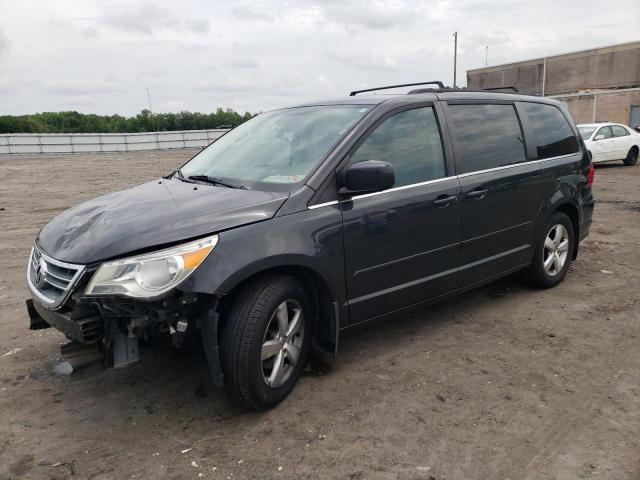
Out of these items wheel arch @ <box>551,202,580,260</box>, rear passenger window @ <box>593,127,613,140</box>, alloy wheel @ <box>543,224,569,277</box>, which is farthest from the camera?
rear passenger window @ <box>593,127,613,140</box>

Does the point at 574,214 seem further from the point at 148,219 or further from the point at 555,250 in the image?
the point at 148,219

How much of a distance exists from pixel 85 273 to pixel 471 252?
9.32ft

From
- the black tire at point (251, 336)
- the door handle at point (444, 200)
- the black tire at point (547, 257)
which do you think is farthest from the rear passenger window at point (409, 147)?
the black tire at point (547, 257)

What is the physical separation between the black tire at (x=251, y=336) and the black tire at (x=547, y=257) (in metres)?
2.91

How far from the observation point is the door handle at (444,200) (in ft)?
13.0

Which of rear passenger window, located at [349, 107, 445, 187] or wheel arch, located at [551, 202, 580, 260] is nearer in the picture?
rear passenger window, located at [349, 107, 445, 187]

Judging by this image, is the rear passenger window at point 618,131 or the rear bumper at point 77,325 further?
the rear passenger window at point 618,131

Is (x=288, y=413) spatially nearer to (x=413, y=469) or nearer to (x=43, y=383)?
(x=413, y=469)

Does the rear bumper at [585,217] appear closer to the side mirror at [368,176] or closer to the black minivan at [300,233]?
the black minivan at [300,233]

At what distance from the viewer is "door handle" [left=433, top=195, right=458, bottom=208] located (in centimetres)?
395

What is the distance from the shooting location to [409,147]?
3914 millimetres

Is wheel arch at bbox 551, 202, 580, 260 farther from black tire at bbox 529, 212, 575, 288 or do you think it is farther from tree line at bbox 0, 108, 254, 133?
tree line at bbox 0, 108, 254, 133

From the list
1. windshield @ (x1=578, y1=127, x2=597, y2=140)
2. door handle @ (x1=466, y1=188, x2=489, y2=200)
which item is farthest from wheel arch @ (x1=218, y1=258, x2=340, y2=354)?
windshield @ (x1=578, y1=127, x2=597, y2=140)

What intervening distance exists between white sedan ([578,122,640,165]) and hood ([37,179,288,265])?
52.6ft
